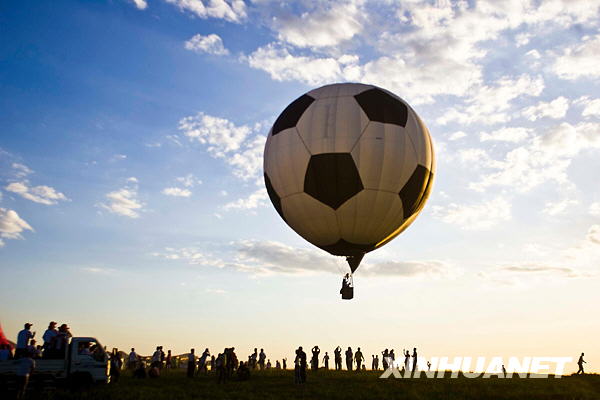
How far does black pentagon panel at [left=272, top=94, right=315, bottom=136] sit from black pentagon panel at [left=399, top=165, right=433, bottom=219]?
5.23 metres

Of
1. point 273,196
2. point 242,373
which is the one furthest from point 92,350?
point 273,196

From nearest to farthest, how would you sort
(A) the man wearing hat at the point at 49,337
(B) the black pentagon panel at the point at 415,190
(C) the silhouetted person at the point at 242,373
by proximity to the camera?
(A) the man wearing hat at the point at 49,337 < (B) the black pentagon panel at the point at 415,190 < (C) the silhouetted person at the point at 242,373

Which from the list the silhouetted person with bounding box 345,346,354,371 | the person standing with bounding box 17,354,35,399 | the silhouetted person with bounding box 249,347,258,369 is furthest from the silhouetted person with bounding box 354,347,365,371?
the person standing with bounding box 17,354,35,399

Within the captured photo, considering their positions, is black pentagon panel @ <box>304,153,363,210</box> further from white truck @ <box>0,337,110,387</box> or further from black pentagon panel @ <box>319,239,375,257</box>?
white truck @ <box>0,337,110,387</box>

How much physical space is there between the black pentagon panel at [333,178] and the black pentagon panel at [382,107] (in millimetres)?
2179

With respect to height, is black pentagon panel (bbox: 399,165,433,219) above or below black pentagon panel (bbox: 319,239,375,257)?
above

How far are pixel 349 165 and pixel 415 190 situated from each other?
3319mm

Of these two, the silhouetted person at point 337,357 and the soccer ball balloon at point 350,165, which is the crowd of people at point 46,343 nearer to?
the soccer ball balloon at point 350,165

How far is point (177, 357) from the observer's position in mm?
41188

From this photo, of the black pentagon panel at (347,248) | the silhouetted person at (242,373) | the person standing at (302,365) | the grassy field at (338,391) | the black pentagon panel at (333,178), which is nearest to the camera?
the grassy field at (338,391)

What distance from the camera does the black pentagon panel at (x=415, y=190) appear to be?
22.8m

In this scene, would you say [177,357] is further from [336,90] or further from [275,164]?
[336,90]

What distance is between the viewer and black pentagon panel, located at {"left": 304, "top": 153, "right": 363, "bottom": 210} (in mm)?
21719

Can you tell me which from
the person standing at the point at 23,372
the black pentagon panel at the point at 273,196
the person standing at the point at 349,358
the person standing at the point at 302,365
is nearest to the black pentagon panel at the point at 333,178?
the black pentagon panel at the point at 273,196
